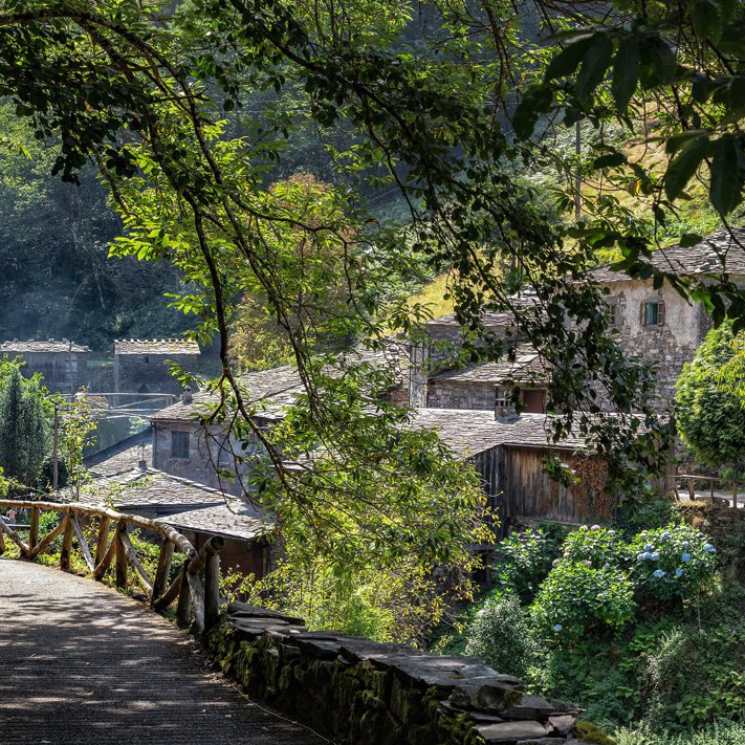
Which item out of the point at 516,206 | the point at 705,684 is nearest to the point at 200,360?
the point at 705,684

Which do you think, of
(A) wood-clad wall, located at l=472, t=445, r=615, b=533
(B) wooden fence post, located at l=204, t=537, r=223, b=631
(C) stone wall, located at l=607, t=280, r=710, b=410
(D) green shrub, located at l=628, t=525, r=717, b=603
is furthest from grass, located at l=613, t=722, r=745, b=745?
(C) stone wall, located at l=607, t=280, r=710, b=410

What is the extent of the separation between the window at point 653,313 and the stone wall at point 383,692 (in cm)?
2517

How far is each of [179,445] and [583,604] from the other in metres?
21.2

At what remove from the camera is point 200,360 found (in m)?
56.7

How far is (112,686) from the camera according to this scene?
7.98 metres

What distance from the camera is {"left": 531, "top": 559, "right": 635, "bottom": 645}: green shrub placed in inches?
825

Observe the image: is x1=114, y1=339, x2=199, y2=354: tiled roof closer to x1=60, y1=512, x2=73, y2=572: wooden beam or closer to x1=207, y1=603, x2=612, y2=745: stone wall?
x1=60, y1=512, x2=73, y2=572: wooden beam

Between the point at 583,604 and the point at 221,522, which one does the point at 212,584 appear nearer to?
the point at 583,604

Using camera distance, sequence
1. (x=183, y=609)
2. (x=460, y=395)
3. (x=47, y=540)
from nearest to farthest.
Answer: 1. (x=183, y=609)
2. (x=47, y=540)
3. (x=460, y=395)

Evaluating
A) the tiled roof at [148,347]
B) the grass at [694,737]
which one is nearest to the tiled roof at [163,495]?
the grass at [694,737]

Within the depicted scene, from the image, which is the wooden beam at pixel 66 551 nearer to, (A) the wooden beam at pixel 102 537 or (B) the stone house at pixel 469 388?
(A) the wooden beam at pixel 102 537

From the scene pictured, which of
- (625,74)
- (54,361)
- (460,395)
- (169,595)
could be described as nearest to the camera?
(625,74)

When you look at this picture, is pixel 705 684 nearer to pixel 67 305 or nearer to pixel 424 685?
pixel 424 685

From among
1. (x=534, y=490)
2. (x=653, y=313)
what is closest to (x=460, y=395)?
(x=653, y=313)
